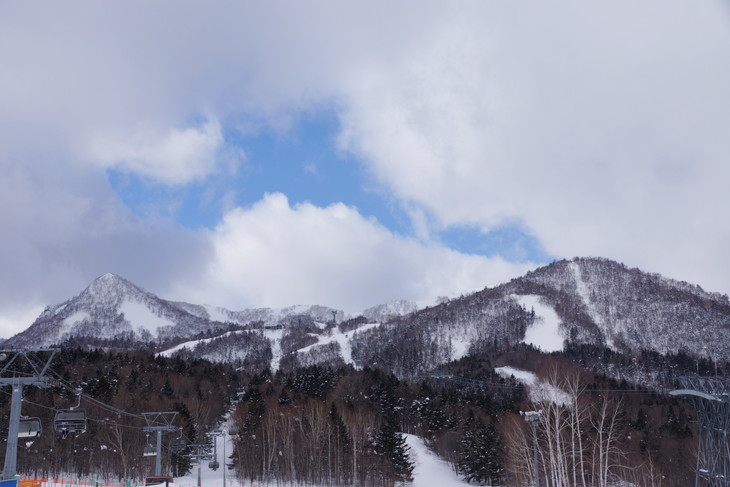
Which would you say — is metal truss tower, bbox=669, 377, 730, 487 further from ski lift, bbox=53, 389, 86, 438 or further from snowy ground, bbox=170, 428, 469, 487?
ski lift, bbox=53, 389, 86, 438

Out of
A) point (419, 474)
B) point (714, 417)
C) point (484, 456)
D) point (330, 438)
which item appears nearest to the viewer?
point (714, 417)

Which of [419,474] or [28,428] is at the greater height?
[28,428]

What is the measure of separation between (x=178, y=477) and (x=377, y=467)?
2678 centimetres

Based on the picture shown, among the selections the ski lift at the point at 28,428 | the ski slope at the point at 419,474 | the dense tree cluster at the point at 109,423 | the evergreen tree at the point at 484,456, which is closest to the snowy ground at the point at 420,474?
the ski slope at the point at 419,474

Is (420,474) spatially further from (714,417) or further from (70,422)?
(70,422)

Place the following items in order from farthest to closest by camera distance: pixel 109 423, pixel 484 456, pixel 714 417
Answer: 1. pixel 484 456
2. pixel 109 423
3. pixel 714 417

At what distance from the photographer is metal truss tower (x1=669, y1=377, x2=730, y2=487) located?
45.7 metres

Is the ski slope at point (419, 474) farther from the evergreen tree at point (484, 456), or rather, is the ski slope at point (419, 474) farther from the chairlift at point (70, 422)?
the chairlift at point (70, 422)

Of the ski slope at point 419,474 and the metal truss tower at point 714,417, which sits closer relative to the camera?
the metal truss tower at point 714,417

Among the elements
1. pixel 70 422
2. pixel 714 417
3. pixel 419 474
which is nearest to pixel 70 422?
pixel 70 422

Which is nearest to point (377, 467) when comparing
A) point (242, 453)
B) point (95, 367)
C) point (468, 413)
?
point (242, 453)

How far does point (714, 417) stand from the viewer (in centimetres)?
4762

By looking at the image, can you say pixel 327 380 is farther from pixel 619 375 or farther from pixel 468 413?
pixel 619 375

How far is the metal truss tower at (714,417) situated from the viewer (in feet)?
150
